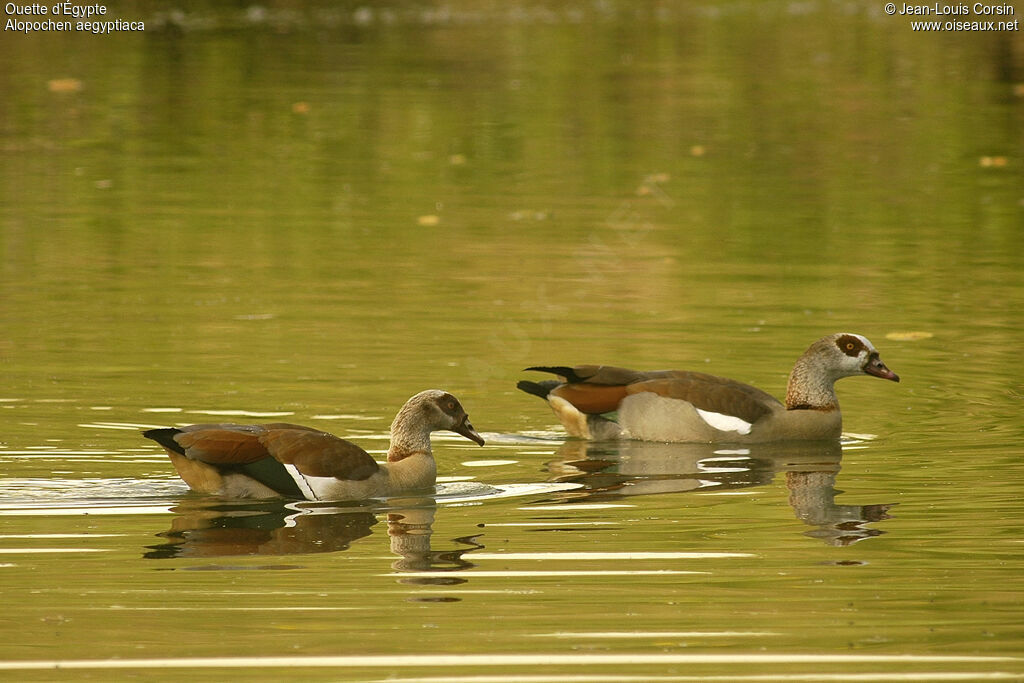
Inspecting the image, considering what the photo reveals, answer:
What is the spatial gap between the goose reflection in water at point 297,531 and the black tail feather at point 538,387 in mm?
2845

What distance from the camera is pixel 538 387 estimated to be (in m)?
15.1

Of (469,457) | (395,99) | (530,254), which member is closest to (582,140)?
(395,99)

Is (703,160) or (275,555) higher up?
(703,160)

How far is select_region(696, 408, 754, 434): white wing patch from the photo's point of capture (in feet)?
48.4

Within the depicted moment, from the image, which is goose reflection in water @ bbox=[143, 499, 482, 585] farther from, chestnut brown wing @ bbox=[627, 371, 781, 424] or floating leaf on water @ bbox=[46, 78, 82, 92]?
floating leaf on water @ bbox=[46, 78, 82, 92]

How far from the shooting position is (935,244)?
23234mm

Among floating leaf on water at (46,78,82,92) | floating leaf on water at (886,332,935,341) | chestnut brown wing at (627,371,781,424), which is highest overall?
floating leaf on water at (46,78,82,92)

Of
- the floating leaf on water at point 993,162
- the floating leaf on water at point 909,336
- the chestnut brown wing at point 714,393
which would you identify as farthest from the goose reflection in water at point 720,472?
the floating leaf on water at point 993,162

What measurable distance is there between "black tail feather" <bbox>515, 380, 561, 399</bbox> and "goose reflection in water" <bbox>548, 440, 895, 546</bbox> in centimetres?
52

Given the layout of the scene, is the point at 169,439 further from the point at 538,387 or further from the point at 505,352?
the point at 505,352

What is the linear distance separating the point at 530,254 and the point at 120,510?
34.5 feet

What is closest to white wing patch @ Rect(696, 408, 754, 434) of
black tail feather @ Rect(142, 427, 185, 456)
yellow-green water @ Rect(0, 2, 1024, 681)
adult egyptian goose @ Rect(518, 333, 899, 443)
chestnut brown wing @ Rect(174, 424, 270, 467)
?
adult egyptian goose @ Rect(518, 333, 899, 443)

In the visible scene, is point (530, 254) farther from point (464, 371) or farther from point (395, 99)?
point (395, 99)

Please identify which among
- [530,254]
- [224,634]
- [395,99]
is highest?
[395,99]
